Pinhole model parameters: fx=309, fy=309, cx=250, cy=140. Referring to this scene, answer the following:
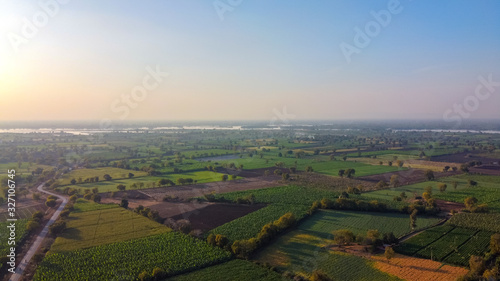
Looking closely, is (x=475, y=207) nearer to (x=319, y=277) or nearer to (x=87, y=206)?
(x=319, y=277)

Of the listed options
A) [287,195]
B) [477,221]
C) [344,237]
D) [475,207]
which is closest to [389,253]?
[344,237]

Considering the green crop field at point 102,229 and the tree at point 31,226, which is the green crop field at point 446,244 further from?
the tree at point 31,226

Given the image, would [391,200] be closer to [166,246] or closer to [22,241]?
[166,246]

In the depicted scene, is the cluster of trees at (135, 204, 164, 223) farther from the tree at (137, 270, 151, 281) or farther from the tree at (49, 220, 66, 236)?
the tree at (137, 270, 151, 281)

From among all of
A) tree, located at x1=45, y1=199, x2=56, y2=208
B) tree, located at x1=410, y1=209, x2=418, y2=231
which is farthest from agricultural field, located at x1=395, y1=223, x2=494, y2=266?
tree, located at x1=45, y1=199, x2=56, y2=208

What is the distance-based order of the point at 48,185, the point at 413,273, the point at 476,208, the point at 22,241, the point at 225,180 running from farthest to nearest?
1. the point at 225,180
2. the point at 48,185
3. the point at 476,208
4. the point at 22,241
5. the point at 413,273

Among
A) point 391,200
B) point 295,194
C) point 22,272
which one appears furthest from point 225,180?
point 22,272
